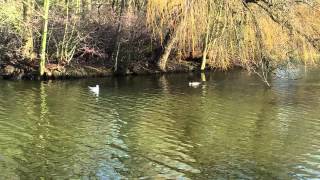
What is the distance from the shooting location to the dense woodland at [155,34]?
2592cm

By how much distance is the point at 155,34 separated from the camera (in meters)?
31.1

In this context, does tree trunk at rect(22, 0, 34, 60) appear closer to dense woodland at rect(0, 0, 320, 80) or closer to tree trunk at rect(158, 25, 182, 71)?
dense woodland at rect(0, 0, 320, 80)

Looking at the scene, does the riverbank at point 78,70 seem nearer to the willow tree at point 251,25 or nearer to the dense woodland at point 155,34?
the dense woodland at point 155,34

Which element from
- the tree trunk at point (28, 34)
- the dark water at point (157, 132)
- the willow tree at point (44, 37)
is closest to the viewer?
the dark water at point (157, 132)

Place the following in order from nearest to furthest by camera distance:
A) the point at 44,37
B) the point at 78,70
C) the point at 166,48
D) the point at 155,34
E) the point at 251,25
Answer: the point at 251,25 → the point at 44,37 → the point at 155,34 → the point at 78,70 → the point at 166,48

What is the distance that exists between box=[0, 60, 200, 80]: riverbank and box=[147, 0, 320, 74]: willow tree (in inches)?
256

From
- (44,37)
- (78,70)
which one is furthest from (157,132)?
(78,70)

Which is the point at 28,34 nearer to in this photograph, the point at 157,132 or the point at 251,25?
the point at 251,25

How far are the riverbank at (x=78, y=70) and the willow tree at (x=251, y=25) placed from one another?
650cm

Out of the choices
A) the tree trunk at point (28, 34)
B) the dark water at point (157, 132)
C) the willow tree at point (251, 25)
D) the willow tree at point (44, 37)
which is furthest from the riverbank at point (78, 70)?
the willow tree at point (251, 25)

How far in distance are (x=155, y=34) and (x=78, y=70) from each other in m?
5.18

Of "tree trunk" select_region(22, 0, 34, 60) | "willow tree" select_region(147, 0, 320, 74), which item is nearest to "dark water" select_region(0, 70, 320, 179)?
"willow tree" select_region(147, 0, 320, 74)

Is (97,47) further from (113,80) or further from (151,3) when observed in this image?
(151,3)

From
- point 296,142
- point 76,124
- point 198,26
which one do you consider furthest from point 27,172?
point 198,26
